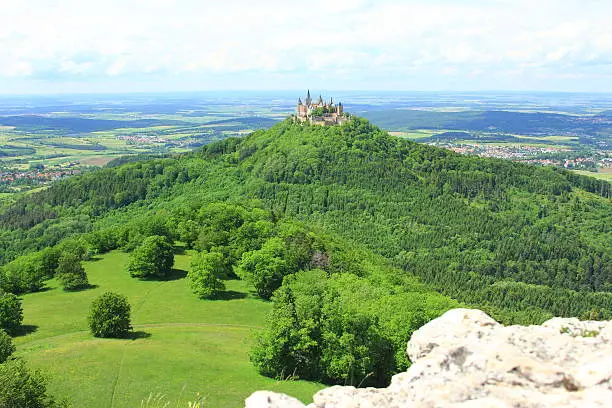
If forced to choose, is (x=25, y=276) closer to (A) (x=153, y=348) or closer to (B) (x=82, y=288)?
(B) (x=82, y=288)

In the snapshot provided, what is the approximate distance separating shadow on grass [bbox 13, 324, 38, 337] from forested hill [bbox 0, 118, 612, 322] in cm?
4682

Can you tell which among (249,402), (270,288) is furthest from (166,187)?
(249,402)

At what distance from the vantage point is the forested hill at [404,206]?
118 metres

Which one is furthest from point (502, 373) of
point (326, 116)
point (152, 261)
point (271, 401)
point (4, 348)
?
point (326, 116)

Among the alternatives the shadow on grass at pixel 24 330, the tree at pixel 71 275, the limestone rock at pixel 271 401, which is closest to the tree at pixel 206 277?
the tree at pixel 71 275

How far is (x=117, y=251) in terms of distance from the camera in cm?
9119

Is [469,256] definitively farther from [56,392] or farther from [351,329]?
[56,392]

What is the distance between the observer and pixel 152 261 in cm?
7462

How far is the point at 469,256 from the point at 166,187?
102195 mm

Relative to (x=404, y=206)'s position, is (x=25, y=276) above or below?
above

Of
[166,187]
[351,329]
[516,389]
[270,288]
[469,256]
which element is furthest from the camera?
[166,187]

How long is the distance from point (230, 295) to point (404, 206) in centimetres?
9017

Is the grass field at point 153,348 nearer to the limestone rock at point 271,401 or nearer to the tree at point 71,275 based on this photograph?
the tree at point 71,275

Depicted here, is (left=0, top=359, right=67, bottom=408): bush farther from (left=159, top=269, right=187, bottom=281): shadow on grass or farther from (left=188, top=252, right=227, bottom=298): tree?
(left=159, top=269, right=187, bottom=281): shadow on grass
